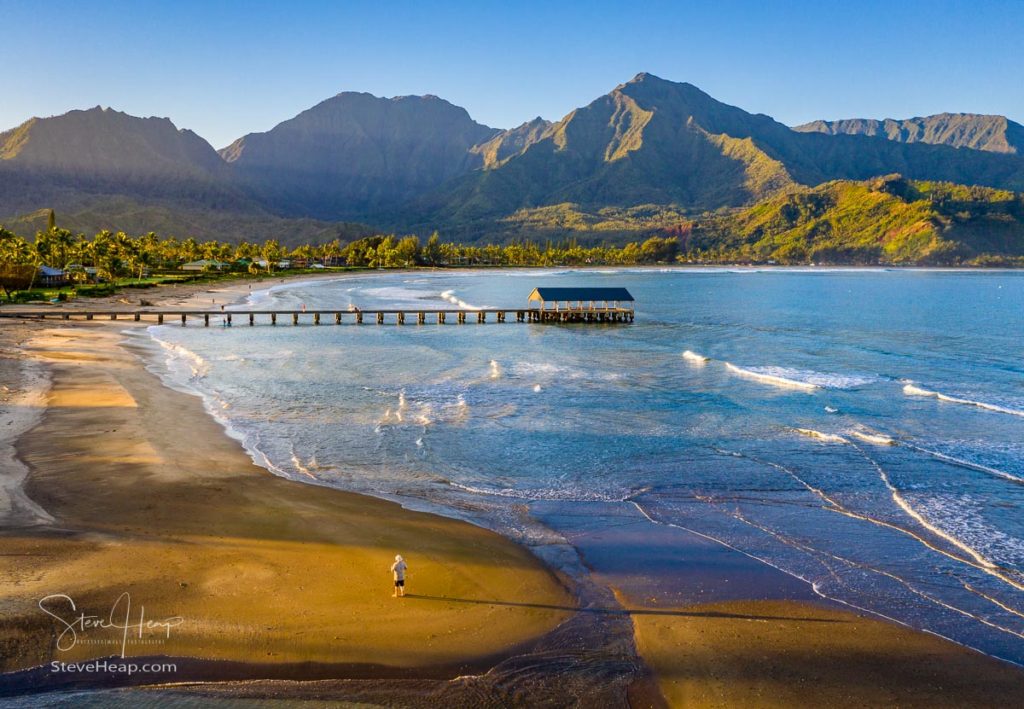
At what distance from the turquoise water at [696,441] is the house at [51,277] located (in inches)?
1477

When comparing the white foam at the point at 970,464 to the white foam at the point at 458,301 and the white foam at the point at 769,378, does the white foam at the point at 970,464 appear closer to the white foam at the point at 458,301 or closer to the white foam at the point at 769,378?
the white foam at the point at 769,378

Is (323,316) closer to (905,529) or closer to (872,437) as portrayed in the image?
(872,437)

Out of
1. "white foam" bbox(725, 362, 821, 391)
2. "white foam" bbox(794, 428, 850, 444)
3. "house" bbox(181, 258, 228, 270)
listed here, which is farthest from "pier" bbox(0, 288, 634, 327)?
"house" bbox(181, 258, 228, 270)

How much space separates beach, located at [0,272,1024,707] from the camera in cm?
1266

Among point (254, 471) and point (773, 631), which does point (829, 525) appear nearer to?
point (773, 631)

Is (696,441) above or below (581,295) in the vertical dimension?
below

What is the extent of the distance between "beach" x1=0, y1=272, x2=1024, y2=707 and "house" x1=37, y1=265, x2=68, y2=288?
83.1 meters

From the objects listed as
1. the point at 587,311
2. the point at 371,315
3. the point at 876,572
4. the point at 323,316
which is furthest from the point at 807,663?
the point at 323,316

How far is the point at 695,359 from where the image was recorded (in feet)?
178

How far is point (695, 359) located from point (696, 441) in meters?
25.0

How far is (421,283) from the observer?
15475 centimetres

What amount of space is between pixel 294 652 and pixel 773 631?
9555 millimetres

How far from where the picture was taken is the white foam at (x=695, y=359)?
2068 inches

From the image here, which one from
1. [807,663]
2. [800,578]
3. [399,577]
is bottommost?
[800,578]
